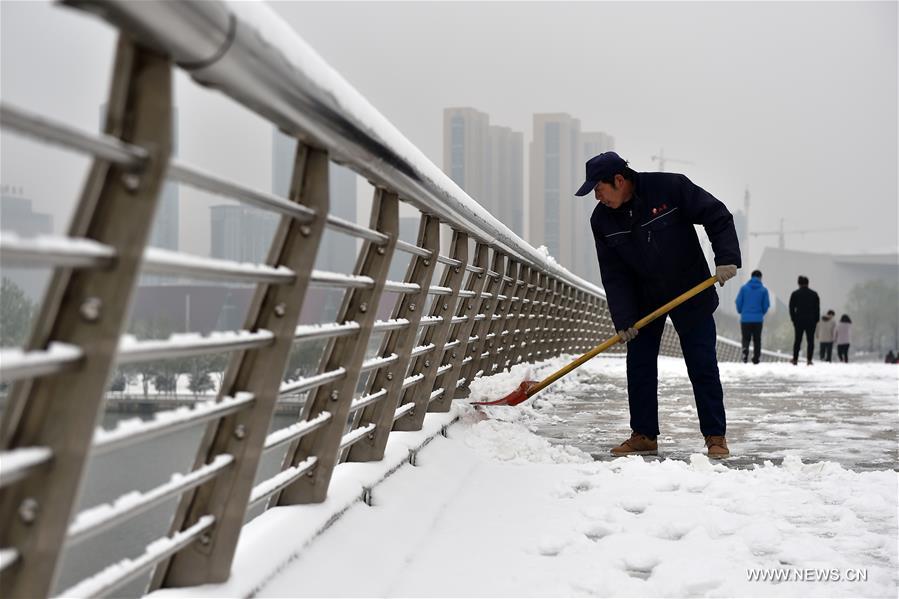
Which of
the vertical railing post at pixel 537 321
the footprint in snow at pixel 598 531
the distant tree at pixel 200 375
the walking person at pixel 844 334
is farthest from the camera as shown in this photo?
the walking person at pixel 844 334

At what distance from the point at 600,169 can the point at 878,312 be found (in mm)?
132016

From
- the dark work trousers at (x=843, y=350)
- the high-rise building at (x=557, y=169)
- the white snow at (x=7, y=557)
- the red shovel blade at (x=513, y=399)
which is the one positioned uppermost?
the high-rise building at (x=557, y=169)

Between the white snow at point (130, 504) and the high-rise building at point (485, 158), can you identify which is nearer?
the white snow at point (130, 504)

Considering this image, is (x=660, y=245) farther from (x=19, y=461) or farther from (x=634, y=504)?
(x=19, y=461)

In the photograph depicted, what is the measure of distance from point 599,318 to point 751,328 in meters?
2.82

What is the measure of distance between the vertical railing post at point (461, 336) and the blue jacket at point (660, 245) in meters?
0.78

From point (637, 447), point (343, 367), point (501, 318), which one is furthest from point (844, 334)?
point (343, 367)

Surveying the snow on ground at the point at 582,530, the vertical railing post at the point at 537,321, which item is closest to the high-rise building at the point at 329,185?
the snow on ground at the point at 582,530

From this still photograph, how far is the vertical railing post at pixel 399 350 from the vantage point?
12.6ft

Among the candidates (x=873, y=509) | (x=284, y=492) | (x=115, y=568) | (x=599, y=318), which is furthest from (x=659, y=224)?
(x=599, y=318)

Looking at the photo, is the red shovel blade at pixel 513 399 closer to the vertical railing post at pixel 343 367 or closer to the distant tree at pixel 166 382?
the vertical railing post at pixel 343 367

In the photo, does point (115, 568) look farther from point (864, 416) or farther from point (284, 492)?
point (864, 416)

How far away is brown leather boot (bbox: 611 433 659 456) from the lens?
17.1 ft

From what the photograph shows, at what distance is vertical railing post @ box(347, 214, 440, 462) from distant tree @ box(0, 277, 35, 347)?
2.47 metres
